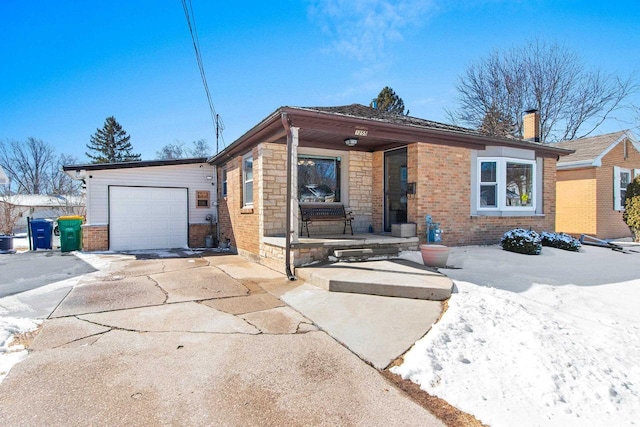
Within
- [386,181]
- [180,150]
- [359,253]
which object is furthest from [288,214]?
[180,150]

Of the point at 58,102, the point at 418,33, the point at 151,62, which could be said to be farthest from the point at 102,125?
the point at 418,33

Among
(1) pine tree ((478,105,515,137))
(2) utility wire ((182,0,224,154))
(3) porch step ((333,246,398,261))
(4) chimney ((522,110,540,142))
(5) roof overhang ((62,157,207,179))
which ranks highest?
(1) pine tree ((478,105,515,137))

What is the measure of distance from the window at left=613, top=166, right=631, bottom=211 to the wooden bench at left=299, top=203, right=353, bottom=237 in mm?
11938

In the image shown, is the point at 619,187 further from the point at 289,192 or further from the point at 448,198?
the point at 289,192

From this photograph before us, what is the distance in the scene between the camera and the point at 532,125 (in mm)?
11422

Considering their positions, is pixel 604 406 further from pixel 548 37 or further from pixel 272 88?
pixel 548 37

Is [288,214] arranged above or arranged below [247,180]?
below

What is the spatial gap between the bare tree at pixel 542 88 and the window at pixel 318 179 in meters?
17.5

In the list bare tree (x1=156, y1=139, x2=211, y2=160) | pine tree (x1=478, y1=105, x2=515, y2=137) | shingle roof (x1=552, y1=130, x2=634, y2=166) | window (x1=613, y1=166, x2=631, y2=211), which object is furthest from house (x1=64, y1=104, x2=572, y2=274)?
bare tree (x1=156, y1=139, x2=211, y2=160)

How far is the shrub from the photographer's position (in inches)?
476

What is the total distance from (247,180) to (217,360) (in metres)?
6.57

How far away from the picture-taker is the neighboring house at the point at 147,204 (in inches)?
418

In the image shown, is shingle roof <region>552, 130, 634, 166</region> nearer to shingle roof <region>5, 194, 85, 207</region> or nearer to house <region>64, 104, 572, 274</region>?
house <region>64, 104, 572, 274</region>

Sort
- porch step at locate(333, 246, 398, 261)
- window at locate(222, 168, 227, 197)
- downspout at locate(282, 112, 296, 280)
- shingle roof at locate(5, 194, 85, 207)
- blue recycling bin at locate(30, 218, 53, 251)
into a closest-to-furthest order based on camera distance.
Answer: downspout at locate(282, 112, 296, 280), porch step at locate(333, 246, 398, 261), blue recycling bin at locate(30, 218, 53, 251), window at locate(222, 168, 227, 197), shingle roof at locate(5, 194, 85, 207)
